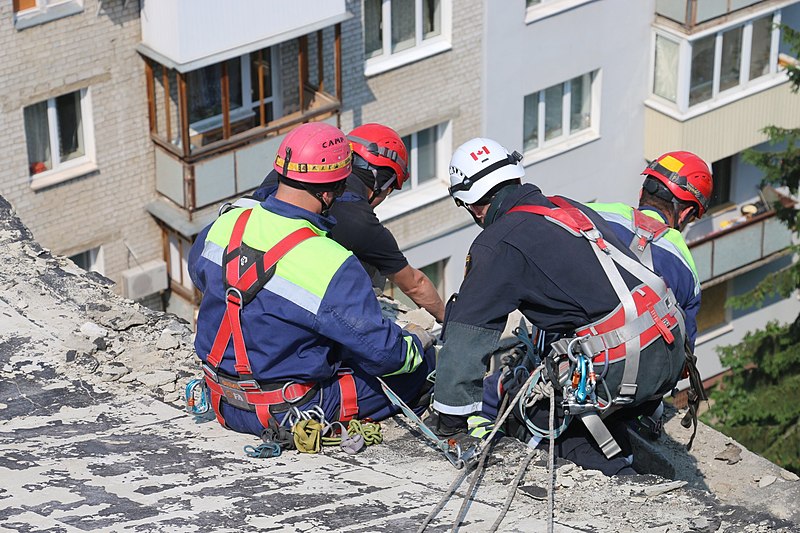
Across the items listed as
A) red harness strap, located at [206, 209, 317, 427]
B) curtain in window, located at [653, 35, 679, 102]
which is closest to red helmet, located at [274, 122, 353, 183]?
red harness strap, located at [206, 209, 317, 427]

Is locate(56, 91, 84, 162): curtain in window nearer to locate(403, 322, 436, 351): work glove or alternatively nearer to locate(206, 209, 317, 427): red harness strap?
locate(403, 322, 436, 351): work glove

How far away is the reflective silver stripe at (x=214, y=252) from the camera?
724cm

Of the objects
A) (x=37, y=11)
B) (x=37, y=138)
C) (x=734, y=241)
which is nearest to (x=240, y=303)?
(x=37, y=11)

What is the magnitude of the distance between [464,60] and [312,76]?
2.50 metres

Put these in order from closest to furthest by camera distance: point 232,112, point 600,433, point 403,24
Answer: point 600,433
point 232,112
point 403,24

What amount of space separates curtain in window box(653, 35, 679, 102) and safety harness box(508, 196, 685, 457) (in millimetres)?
16278

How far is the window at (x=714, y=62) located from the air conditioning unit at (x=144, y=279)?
28.6ft

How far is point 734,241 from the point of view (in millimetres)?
24344

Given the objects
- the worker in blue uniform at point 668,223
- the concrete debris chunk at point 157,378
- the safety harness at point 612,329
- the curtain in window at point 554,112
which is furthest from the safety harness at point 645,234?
the curtain in window at point 554,112

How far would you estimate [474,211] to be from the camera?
7695 millimetres

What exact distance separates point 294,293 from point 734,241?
18362 mm

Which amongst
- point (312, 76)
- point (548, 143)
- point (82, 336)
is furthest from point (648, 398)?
point (548, 143)

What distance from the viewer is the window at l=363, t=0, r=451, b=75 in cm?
2002

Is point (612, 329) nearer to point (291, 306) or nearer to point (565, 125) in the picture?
point (291, 306)
